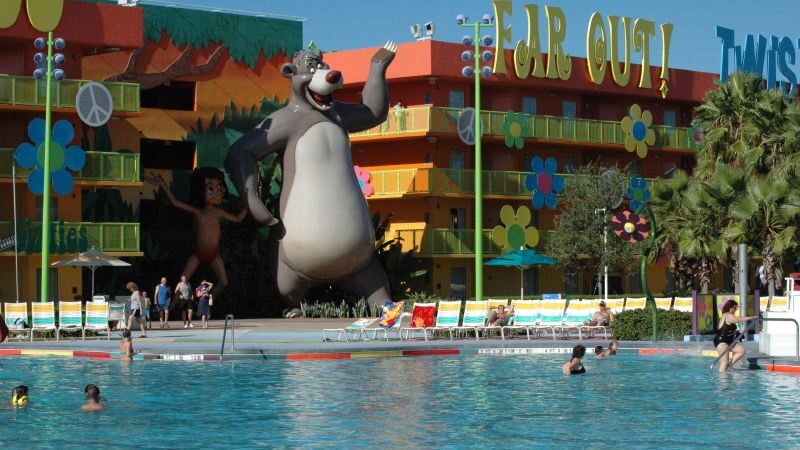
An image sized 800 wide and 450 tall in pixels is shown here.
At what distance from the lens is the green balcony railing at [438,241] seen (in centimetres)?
5228

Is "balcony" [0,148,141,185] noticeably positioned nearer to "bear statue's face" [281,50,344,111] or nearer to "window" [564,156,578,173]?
"bear statue's face" [281,50,344,111]

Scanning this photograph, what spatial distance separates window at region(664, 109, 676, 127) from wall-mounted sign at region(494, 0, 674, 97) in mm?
2212

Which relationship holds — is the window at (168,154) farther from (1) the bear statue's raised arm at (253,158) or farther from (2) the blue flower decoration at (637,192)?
(2) the blue flower decoration at (637,192)

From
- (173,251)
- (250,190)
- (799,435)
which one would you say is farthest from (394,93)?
(799,435)

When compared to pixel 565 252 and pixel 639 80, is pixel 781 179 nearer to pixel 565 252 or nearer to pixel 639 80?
pixel 565 252

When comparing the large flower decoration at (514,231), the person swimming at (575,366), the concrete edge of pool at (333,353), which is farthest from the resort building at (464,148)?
the person swimming at (575,366)

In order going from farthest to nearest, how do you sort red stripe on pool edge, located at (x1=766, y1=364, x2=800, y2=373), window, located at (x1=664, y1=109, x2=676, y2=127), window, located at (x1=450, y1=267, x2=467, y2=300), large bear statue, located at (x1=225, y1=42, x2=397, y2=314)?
1. window, located at (x1=664, y1=109, x2=676, y2=127)
2. window, located at (x1=450, y1=267, x2=467, y2=300)
3. large bear statue, located at (x1=225, y1=42, x2=397, y2=314)
4. red stripe on pool edge, located at (x1=766, y1=364, x2=800, y2=373)

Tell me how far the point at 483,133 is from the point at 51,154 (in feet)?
56.4

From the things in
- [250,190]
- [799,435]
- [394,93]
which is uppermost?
[394,93]

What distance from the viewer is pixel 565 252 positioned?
54125 millimetres

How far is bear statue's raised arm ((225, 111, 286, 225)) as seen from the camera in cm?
4072

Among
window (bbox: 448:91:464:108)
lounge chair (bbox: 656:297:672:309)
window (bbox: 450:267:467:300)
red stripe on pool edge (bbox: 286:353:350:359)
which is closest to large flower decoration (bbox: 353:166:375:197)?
window (bbox: 450:267:467:300)

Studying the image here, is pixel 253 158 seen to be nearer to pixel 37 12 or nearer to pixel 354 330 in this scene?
pixel 37 12

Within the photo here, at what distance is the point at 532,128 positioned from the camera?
5594cm
